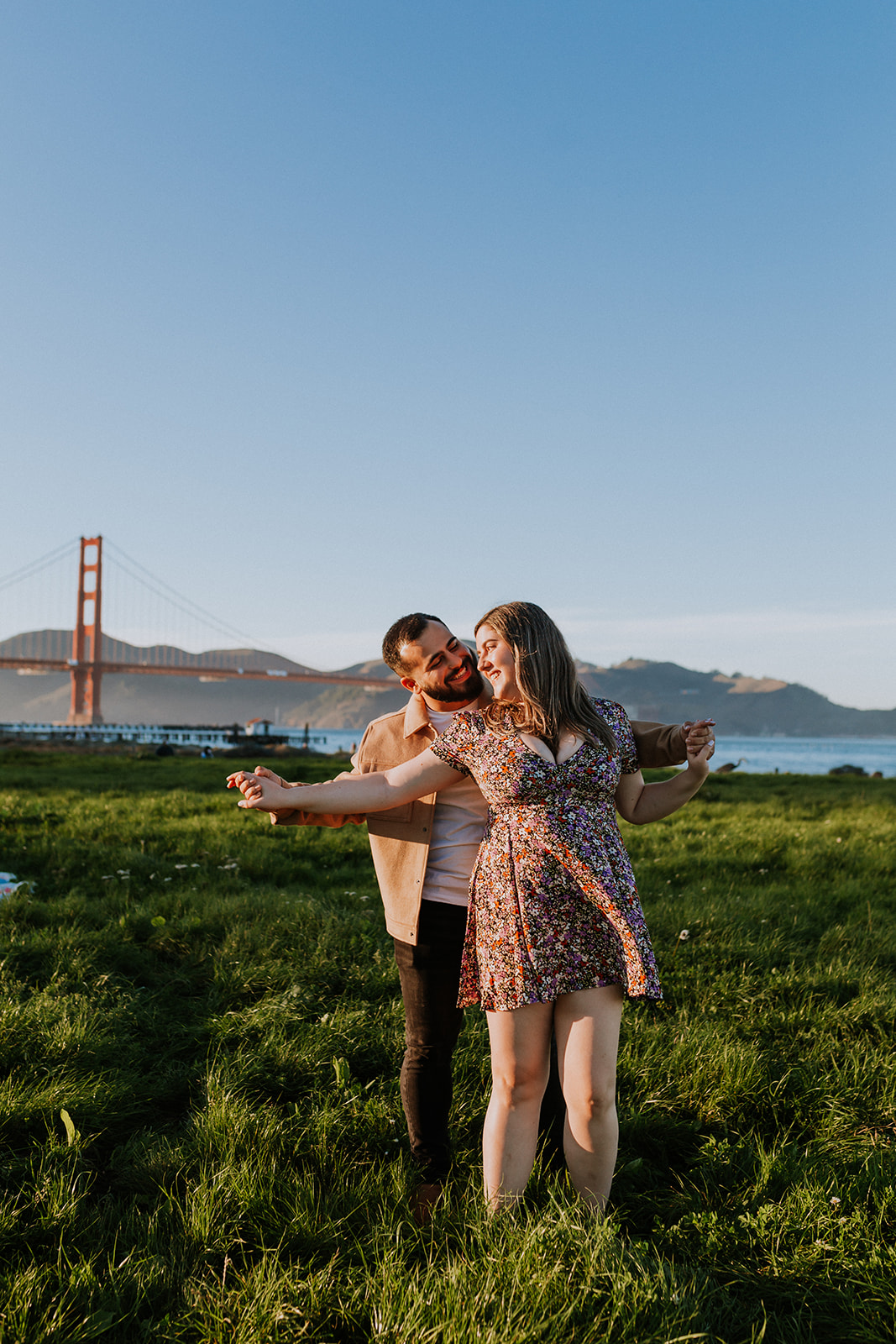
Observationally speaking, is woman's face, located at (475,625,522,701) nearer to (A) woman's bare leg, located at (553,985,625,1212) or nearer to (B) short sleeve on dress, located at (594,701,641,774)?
(B) short sleeve on dress, located at (594,701,641,774)

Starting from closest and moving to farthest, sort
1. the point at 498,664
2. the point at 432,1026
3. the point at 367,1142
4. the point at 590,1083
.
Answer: the point at 590,1083 → the point at 498,664 → the point at 432,1026 → the point at 367,1142

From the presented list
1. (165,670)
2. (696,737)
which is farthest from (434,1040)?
(165,670)

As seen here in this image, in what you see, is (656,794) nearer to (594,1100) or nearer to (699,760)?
(699,760)

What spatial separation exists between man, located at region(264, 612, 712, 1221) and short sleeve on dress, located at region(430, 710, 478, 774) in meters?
0.09

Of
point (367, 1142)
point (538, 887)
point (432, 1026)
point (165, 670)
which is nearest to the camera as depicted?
point (538, 887)

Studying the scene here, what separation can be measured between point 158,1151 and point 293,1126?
423 millimetres

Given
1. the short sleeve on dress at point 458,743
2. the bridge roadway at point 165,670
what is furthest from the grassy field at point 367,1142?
the bridge roadway at point 165,670

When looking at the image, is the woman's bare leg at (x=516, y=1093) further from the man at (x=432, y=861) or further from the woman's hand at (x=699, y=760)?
the woman's hand at (x=699, y=760)

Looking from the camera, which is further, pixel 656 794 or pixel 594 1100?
pixel 656 794

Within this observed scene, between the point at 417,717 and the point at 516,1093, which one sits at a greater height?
the point at 417,717

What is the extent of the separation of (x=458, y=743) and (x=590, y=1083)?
962 mm

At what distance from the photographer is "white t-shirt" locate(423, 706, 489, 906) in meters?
2.54

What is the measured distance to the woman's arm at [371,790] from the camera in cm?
247

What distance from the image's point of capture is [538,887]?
2.28m
